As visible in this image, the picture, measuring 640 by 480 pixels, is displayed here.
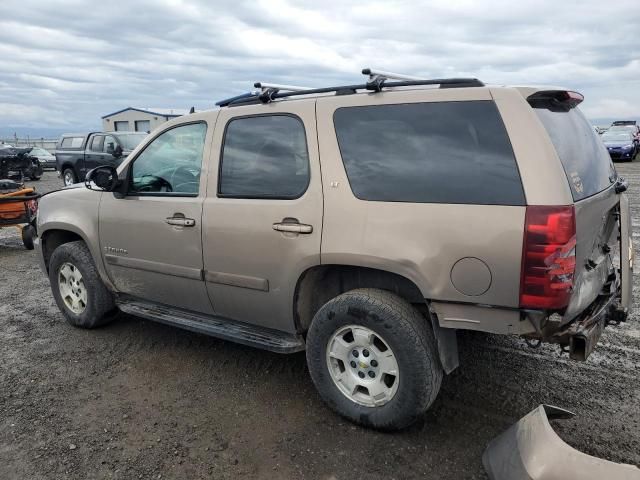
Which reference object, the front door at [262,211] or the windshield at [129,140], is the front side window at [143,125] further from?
the front door at [262,211]

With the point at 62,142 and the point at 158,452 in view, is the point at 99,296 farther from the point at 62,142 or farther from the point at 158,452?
the point at 62,142

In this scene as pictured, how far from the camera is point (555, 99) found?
282 centimetres

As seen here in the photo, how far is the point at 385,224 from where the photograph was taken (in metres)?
2.84

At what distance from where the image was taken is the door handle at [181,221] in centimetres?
363

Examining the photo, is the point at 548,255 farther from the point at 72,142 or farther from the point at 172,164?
the point at 72,142

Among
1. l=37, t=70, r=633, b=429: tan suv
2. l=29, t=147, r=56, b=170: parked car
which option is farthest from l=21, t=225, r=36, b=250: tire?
l=29, t=147, r=56, b=170: parked car

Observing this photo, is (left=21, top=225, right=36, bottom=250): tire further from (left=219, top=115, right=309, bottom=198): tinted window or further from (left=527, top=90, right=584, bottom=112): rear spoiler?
(left=527, top=90, right=584, bottom=112): rear spoiler

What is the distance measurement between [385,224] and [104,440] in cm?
205

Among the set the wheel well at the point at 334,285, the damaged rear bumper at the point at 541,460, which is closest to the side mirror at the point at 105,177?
the wheel well at the point at 334,285

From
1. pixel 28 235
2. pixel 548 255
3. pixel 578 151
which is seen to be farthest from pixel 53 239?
pixel 578 151

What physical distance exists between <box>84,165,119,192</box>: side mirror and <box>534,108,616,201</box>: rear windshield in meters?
3.07

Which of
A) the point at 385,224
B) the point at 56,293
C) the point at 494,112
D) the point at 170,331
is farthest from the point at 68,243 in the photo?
the point at 494,112

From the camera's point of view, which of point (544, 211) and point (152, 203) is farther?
point (152, 203)

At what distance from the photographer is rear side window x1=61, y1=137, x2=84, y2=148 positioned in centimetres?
1819
